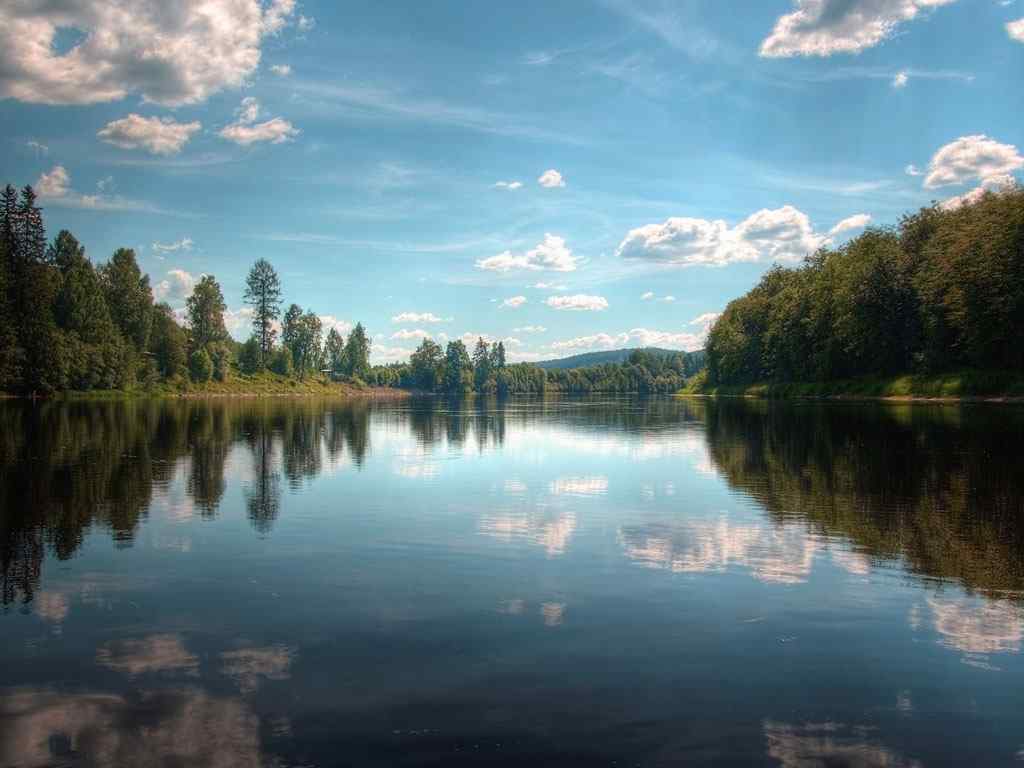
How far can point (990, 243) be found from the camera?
72.4 metres

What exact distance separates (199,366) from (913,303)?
138 metres

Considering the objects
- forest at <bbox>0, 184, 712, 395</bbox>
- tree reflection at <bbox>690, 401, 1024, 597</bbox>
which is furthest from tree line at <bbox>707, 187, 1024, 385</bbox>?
forest at <bbox>0, 184, 712, 395</bbox>

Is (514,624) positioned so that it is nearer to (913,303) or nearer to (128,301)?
(913,303)

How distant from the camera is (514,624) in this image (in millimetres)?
9656

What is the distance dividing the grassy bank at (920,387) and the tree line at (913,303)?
67.8 inches

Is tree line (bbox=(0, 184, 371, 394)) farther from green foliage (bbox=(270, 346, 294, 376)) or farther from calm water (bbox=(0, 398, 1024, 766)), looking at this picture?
calm water (bbox=(0, 398, 1024, 766))

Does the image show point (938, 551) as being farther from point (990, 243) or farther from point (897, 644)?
point (990, 243)

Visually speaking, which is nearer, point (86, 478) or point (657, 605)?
point (657, 605)

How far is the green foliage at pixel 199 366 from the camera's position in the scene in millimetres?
155250

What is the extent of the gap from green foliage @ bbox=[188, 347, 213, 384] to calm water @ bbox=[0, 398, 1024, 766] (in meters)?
143

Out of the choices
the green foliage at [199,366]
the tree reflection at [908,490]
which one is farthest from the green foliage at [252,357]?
the tree reflection at [908,490]

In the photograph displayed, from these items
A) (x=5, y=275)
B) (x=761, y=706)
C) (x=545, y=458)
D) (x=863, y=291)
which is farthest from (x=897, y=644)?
(x=5, y=275)

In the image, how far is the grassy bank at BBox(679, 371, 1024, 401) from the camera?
236ft

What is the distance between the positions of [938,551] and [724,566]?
14.3 feet
